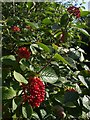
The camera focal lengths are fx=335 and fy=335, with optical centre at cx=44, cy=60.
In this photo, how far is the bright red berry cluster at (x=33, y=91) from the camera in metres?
1.14

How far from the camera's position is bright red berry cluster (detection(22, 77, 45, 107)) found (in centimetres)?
114

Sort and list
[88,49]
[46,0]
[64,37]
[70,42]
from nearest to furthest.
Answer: [64,37] < [70,42] < [46,0] < [88,49]

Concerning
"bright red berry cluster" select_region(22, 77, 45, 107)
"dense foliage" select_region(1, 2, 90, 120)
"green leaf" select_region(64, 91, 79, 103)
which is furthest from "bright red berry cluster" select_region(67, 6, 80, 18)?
"bright red berry cluster" select_region(22, 77, 45, 107)

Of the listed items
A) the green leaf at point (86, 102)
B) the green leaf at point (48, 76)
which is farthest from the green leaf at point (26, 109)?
the green leaf at point (86, 102)

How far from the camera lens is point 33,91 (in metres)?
1.14

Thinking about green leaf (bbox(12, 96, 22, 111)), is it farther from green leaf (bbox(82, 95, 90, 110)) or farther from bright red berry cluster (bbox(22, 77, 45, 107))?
green leaf (bbox(82, 95, 90, 110))

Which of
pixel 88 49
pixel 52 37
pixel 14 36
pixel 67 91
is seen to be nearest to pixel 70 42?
pixel 52 37

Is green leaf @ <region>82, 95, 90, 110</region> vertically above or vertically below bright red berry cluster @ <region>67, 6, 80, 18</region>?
below

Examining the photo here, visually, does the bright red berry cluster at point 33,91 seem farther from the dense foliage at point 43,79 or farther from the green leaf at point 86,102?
the green leaf at point 86,102

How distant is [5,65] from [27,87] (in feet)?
0.84

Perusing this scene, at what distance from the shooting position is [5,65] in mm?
1392

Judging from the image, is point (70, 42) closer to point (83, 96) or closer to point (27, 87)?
point (83, 96)

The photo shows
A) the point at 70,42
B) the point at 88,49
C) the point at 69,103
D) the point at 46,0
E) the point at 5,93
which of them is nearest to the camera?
the point at 5,93

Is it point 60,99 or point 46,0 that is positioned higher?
point 46,0
